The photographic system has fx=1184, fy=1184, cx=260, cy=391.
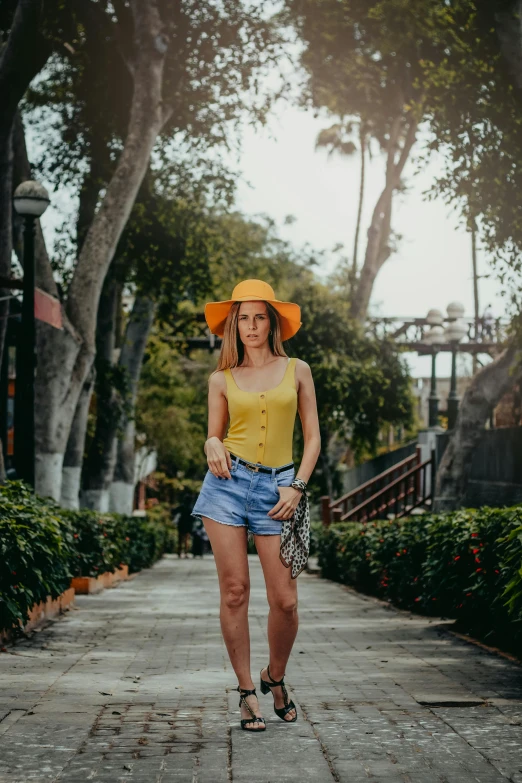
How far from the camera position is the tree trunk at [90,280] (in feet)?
54.7

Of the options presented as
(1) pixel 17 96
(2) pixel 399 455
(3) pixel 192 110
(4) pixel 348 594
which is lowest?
(4) pixel 348 594

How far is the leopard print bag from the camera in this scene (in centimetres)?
545

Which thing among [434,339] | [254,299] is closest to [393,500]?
[434,339]

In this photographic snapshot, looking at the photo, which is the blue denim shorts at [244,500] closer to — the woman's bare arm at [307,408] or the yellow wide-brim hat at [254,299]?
the woman's bare arm at [307,408]

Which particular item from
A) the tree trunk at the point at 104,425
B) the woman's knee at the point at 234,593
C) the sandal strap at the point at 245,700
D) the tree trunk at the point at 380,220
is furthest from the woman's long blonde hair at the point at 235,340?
the tree trunk at the point at 380,220

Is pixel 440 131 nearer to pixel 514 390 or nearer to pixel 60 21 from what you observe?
pixel 514 390

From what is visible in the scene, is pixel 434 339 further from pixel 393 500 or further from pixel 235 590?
pixel 235 590

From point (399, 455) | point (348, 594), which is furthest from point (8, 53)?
point (399, 455)

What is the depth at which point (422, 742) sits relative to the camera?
5211mm

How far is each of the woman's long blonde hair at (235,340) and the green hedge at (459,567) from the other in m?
2.20

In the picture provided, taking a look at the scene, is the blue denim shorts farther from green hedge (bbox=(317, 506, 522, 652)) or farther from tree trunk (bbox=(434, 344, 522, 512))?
tree trunk (bbox=(434, 344, 522, 512))

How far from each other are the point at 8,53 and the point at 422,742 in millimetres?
12681

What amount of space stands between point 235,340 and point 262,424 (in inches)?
18.9

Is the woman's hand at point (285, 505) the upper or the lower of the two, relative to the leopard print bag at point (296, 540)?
upper
